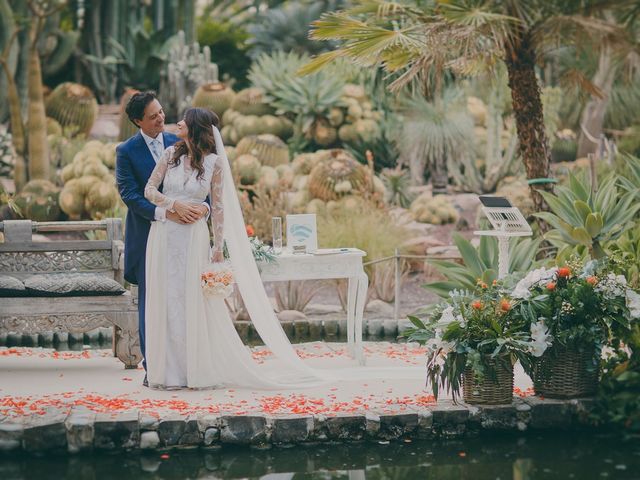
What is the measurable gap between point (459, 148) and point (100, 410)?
12960 millimetres

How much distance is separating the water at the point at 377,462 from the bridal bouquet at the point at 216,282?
126cm

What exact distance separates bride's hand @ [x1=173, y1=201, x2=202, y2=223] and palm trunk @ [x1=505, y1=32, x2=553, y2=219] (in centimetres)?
474

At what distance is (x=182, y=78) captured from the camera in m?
20.5

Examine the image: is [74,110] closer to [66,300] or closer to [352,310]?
[66,300]

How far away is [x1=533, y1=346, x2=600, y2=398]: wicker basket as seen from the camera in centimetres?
623

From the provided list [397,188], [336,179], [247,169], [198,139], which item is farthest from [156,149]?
[397,188]

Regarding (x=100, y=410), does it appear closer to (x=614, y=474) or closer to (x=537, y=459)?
(x=537, y=459)

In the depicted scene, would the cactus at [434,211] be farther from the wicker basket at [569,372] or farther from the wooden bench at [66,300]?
the wicker basket at [569,372]

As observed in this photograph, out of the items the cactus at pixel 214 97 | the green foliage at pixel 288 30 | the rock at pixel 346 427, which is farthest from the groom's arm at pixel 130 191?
the green foliage at pixel 288 30

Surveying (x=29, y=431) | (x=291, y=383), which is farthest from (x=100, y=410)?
(x=291, y=383)

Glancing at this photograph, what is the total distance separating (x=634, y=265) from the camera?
7.74 metres

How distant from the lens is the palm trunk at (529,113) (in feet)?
34.7

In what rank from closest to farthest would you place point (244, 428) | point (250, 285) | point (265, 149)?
point (244, 428) < point (250, 285) < point (265, 149)

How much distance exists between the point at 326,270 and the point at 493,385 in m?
1.88
